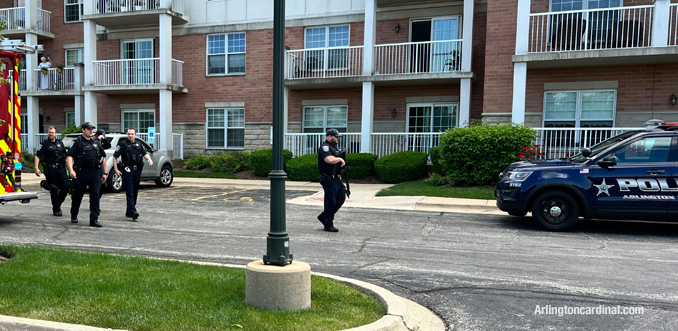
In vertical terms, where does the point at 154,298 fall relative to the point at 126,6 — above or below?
below

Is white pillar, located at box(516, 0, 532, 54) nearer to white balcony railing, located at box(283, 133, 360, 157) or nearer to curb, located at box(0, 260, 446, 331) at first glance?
white balcony railing, located at box(283, 133, 360, 157)

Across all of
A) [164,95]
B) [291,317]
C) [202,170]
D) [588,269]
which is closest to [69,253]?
[291,317]

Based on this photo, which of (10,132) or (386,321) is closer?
(386,321)

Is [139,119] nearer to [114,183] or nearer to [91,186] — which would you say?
[114,183]

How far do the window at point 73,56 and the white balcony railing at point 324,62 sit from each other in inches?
461

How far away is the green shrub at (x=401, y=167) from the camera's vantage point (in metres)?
15.8

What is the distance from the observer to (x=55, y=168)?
9.65m

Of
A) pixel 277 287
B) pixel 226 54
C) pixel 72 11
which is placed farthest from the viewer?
pixel 72 11

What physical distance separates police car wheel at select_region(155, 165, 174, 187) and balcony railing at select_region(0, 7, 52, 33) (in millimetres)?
13684

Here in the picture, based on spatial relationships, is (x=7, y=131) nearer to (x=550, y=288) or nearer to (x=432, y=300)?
(x=432, y=300)

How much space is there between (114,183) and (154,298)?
10.6 meters

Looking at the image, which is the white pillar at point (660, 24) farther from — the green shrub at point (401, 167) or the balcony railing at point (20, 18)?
the balcony railing at point (20, 18)

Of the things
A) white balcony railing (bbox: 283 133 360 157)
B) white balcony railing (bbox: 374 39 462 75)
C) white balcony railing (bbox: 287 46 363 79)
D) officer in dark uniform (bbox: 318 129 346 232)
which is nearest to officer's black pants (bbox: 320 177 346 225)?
officer in dark uniform (bbox: 318 129 346 232)

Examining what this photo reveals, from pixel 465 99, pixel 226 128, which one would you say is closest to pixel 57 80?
pixel 226 128
